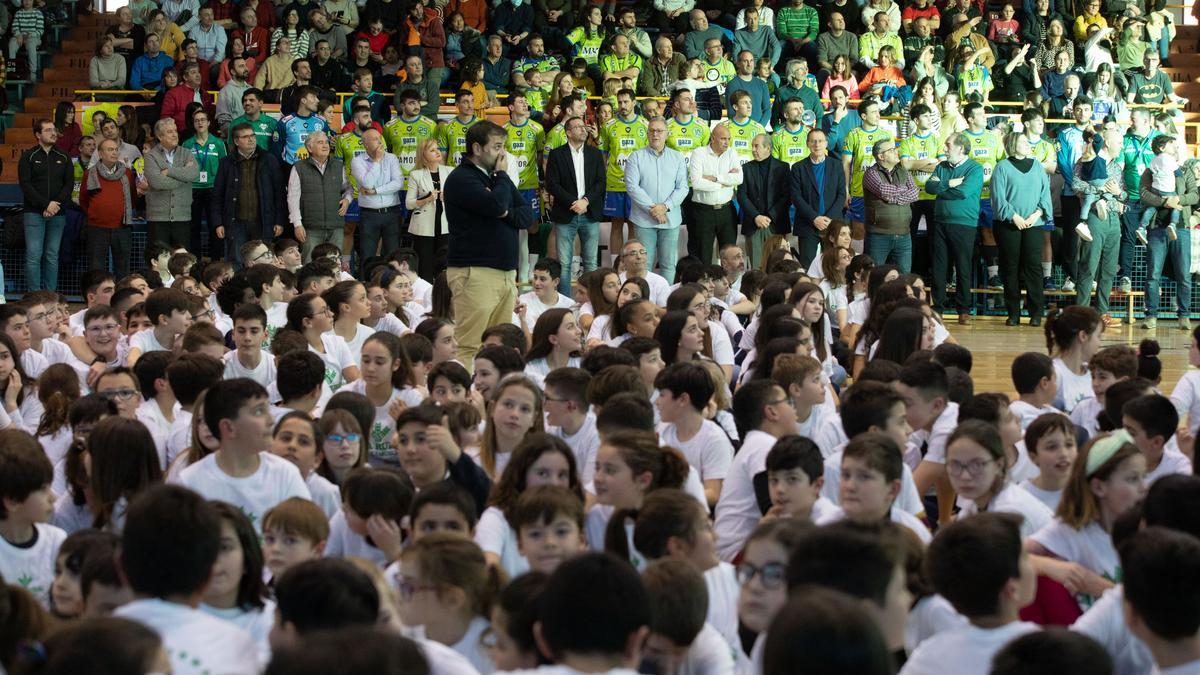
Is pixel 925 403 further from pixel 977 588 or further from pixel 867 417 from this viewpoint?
pixel 977 588

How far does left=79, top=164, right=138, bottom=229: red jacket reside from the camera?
652 inches

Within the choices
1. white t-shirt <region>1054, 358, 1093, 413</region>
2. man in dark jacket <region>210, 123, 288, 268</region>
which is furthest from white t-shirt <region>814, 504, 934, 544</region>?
man in dark jacket <region>210, 123, 288, 268</region>

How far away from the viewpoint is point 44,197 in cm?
1655

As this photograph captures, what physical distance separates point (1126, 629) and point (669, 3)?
18.0 metres

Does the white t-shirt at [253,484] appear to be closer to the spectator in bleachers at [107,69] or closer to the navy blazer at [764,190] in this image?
the navy blazer at [764,190]

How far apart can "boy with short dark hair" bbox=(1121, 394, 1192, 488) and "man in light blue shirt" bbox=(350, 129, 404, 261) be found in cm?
1048

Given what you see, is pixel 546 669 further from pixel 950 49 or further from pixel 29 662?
pixel 950 49

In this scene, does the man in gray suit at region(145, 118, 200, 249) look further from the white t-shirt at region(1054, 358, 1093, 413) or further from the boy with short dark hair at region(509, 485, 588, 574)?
the boy with short dark hair at region(509, 485, 588, 574)

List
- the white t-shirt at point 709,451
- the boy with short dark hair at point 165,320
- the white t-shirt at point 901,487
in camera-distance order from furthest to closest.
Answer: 1. the boy with short dark hair at point 165,320
2. the white t-shirt at point 709,451
3. the white t-shirt at point 901,487

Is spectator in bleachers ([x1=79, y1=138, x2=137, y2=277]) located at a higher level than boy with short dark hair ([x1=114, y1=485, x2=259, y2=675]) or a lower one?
higher

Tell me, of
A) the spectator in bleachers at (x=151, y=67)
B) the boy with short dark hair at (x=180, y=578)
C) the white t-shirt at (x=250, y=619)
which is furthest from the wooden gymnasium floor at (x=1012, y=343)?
the spectator in bleachers at (x=151, y=67)

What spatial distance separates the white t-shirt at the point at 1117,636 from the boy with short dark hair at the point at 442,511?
6.32 ft

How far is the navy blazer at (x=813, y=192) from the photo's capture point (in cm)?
1608

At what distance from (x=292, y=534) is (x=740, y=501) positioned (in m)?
1.97
